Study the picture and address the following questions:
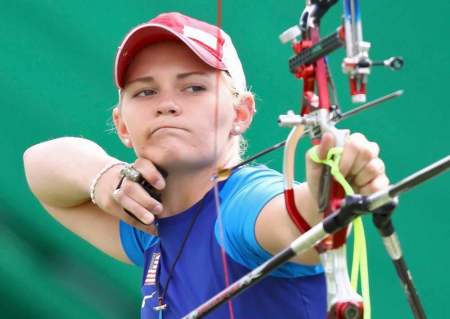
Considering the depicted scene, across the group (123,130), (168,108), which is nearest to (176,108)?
A: (168,108)

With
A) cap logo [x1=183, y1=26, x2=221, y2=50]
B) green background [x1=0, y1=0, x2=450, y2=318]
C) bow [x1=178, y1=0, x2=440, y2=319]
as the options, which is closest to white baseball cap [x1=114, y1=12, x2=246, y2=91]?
cap logo [x1=183, y1=26, x2=221, y2=50]

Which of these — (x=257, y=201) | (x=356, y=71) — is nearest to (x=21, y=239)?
(x=257, y=201)

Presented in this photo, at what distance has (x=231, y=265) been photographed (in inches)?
51.9

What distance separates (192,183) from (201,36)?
22 centimetres

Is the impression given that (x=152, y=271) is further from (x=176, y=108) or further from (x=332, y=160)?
(x=332, y=160)

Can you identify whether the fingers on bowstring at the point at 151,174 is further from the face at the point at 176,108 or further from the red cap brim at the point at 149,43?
the red cap brim at the point at 149,43

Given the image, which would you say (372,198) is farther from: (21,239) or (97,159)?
(21,239)

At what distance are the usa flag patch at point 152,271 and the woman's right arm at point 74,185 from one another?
0.66 feet

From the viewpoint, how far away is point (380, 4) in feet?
6.58

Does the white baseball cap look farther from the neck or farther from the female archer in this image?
the neck

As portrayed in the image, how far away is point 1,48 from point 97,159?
0.52 m

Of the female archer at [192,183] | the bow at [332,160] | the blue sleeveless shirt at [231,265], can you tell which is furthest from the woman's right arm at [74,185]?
the bow at [332,160]

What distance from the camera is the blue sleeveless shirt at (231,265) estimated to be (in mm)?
1256

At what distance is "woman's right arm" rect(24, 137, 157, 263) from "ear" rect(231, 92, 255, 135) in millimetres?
302
